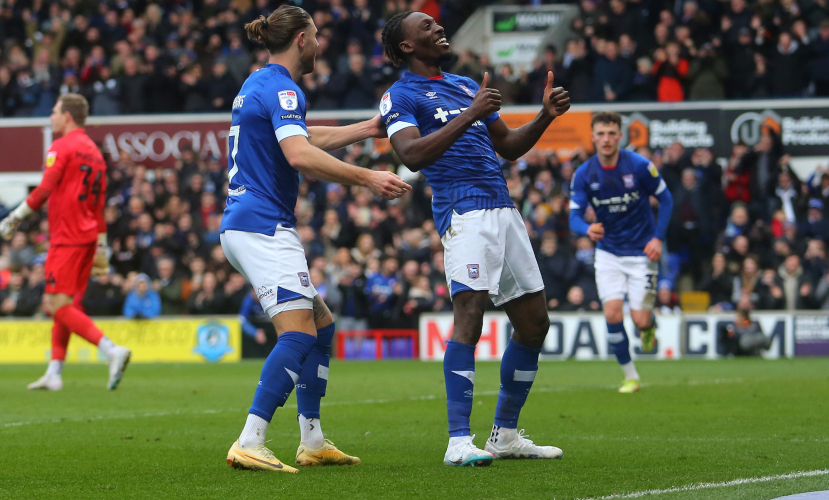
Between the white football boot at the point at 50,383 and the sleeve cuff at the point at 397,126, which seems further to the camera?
the white football boot at the point at 50,383

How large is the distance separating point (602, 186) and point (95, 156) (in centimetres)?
505

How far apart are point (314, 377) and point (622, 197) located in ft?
18.1

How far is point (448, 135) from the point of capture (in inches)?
224

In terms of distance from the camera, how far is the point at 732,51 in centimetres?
2153

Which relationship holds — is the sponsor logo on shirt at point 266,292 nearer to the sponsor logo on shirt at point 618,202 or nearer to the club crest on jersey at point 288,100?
the club crest on jersey at point 288,100

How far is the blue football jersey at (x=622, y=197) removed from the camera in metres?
10.9

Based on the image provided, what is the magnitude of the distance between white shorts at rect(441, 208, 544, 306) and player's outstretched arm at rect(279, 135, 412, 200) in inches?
27.2

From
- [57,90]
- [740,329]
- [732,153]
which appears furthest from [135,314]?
[732,153]

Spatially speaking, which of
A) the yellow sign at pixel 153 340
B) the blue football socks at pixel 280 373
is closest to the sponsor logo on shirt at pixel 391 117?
the blue football socks at pixel 280 373

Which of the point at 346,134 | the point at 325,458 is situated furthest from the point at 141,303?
the point at 325,458

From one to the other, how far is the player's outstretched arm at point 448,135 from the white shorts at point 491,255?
19.0 inches

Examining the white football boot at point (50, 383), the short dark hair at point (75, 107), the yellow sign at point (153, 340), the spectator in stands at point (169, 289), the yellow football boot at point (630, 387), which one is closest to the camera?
the yellow football boot at point (630, 387)

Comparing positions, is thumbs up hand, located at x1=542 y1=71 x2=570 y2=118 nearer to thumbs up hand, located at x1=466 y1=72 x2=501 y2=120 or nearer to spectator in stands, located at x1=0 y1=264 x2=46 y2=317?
thumbs up hand, located at x1=466 y1=72 x2=501 y2=120

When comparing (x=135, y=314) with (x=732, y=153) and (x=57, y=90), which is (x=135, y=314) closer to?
(x=57, y=90)
